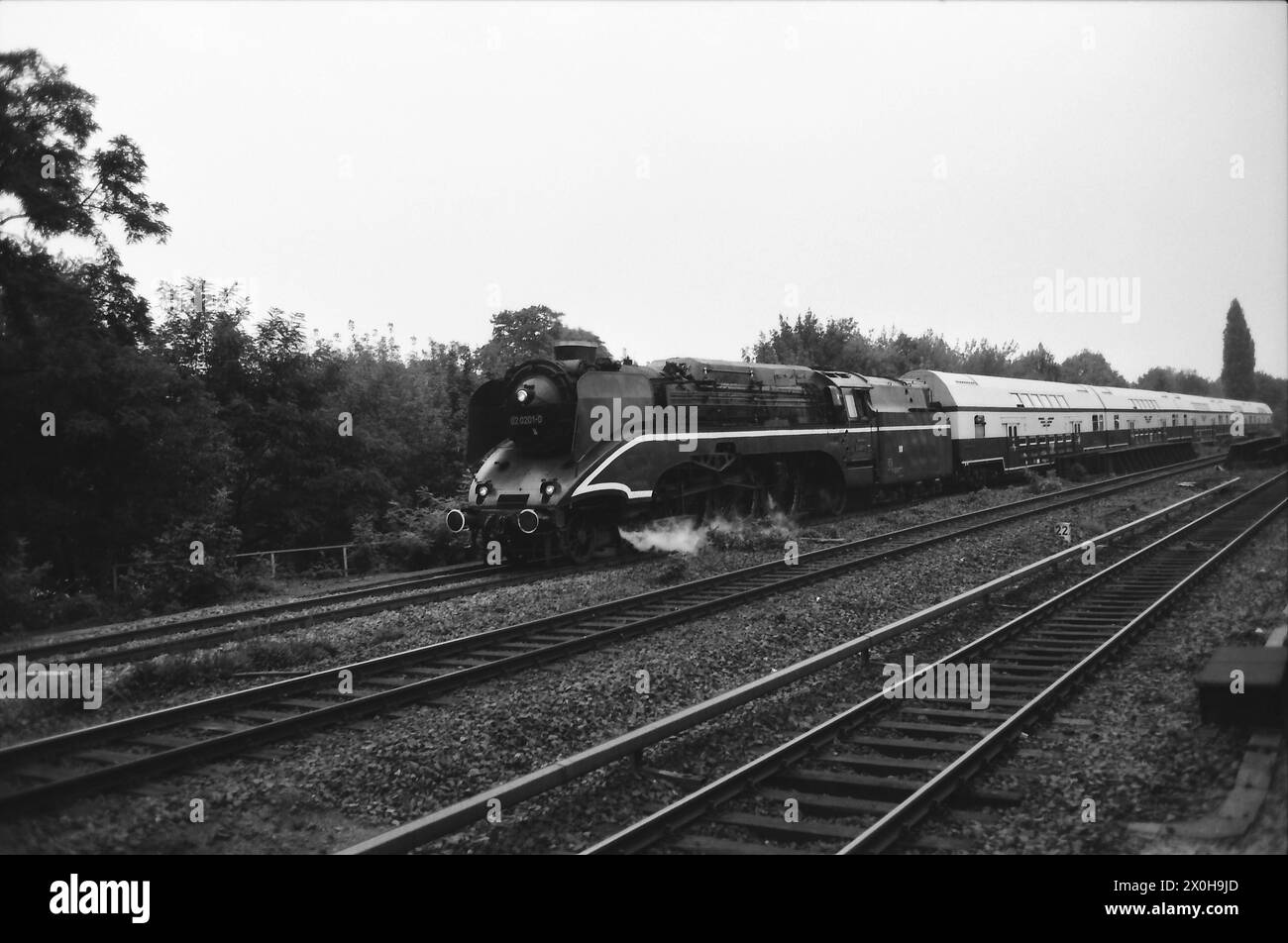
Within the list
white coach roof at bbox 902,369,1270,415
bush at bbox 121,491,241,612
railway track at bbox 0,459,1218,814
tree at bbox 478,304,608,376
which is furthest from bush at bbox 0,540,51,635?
tree at bbox 478,304,608,376

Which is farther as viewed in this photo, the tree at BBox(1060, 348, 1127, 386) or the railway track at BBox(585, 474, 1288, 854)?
the tree at BBox(1060, 348, 1127, 386)

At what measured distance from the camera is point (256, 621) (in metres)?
11.2

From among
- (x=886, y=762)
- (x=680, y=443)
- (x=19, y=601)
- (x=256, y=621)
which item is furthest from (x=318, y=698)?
(x=19, y=601)

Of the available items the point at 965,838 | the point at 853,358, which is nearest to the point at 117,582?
the point at 965,838

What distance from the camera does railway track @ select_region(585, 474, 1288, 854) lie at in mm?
4934

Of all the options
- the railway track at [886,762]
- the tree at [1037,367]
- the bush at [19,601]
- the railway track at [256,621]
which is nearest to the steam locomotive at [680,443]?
the railway track at [256,621]

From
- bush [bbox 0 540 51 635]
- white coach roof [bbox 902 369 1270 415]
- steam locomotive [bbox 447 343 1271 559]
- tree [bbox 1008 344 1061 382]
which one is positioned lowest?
bush [bbox 0 540 51 635]

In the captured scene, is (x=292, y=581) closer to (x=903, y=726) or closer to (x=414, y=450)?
(x=414, y=450)

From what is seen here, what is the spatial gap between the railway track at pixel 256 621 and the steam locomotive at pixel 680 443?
0.85m

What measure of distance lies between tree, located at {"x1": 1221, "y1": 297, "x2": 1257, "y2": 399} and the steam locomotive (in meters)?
49.5

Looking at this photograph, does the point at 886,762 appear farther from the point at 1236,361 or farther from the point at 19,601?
the point at 1236,361

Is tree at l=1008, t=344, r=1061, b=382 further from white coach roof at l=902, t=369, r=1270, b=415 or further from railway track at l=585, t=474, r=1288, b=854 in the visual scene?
railway track at l=585, t=474, r=1288, b=854

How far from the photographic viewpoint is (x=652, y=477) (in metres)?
14.9
